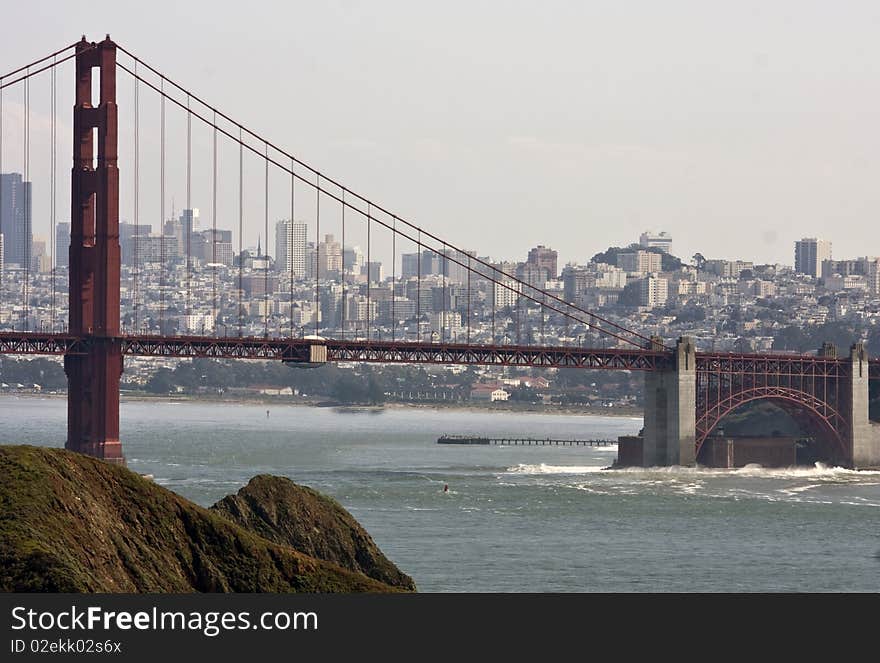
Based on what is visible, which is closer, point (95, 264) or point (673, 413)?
point (95, 264)

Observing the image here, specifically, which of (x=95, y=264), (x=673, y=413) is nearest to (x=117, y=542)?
(x=95, y=264)

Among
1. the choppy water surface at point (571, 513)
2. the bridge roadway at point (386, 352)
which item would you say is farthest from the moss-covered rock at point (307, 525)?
the bridge roadway at point (386, 352)

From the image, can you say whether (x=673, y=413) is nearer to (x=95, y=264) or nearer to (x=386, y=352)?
(x=386, y=352)

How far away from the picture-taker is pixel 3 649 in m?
27.3

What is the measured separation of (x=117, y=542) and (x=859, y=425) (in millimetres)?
85735

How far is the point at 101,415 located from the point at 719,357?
33.9 meters

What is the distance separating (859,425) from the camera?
118 metres

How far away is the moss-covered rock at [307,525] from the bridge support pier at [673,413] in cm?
6424

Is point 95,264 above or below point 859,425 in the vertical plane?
above

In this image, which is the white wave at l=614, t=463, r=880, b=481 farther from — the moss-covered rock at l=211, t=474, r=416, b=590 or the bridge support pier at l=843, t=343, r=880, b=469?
the moss-covered rock at l=211, t=474, r=416, b=590

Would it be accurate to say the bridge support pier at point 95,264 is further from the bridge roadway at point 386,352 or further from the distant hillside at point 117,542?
the distant hillside at point 117,542

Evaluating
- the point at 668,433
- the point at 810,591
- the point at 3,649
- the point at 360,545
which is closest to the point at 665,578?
the point at 810,591

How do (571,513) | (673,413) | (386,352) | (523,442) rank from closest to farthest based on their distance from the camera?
(571,513), (386,352), (673,413), (523,442)

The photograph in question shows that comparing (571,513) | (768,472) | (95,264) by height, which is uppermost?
(95,264)
